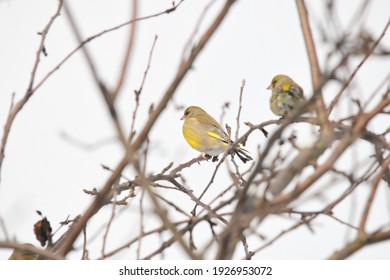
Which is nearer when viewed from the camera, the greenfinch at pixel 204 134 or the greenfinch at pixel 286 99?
the greenfinch at pixel 286 99

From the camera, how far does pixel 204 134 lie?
739 cm

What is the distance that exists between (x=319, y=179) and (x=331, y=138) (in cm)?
11

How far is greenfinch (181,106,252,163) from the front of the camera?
279 inches

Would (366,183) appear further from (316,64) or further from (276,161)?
(316,64)

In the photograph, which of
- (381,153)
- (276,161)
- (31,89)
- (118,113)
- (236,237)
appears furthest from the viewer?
(31,89)

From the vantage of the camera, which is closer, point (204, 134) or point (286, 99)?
point (286, 99)

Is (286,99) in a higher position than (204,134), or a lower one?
lower

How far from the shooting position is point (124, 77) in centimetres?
118

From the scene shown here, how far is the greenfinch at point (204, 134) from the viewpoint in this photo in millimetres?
7086

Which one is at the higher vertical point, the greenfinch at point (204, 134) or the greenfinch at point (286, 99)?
the greenfinch at point (204, 134)

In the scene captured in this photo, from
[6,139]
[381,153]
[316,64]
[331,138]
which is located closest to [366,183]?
[381,153]

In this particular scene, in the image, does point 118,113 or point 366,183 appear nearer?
point 118,113

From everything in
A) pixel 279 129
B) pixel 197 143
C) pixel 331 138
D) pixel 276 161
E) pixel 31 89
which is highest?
pixel 197 143

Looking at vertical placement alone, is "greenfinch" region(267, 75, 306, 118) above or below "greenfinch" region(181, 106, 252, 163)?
below
